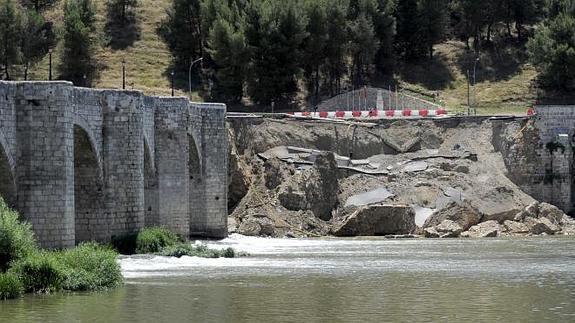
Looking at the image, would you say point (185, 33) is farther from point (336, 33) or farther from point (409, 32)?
point (409, 32)

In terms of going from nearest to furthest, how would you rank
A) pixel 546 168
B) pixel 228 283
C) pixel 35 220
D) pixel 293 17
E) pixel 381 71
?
pixel 228 283, pixel 35 220, pixel 546 168, pixel 293 17, pixel 381 71

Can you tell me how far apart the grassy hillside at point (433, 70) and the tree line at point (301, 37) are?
1.03 metres

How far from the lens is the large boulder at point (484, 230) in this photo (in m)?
58.5

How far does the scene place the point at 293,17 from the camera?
80.4 meters

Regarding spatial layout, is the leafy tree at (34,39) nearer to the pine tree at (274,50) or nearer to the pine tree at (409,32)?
the pine tree at (274,50)

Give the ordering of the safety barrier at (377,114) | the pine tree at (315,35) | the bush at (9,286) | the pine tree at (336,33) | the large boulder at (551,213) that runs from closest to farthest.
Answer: the bush at (9,286) < the large boulder at (551,213) < the safety barrier at (377,114) < the pine tree at (315,35) < the pine tree at (336,33)

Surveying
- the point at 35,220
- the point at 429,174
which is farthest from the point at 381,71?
Answer: the point at 35,220

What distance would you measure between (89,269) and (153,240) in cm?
1135

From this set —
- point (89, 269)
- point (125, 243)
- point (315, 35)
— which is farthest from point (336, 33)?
point (89, 269)

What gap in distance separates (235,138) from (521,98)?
24297 mm

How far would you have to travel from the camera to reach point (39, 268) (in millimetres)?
31375

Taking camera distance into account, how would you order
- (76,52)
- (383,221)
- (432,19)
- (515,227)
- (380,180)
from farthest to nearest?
(432,19) < (76,52) < (380,180) < (515,227) < (383,221)

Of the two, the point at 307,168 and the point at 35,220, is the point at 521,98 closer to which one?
the point at 307,168

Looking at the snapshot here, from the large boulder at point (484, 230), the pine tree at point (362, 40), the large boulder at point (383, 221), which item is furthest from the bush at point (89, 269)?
the pine tree at point (362, 40)
